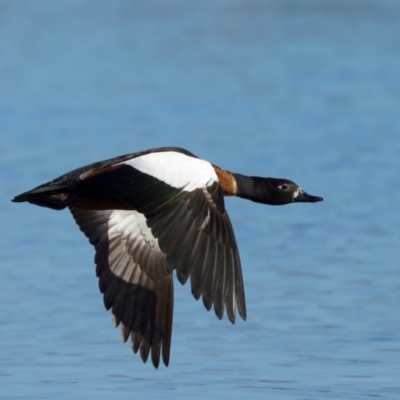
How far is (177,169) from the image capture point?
764 centimetres

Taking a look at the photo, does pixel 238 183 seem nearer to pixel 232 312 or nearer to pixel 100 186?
pixel 100 186

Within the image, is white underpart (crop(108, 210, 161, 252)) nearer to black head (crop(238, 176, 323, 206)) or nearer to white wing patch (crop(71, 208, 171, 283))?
white wing patch (crop(71, 208, 171, 283))

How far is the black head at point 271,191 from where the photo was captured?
905 centimetres

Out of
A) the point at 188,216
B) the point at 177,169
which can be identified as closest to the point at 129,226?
the point at 177,169

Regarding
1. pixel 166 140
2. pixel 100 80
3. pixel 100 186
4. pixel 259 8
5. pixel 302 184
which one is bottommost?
pixel 100 186

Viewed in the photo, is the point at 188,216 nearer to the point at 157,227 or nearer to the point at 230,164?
the point at 157,227

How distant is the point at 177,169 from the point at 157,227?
48cm

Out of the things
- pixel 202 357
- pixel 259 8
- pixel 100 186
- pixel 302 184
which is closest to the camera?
pixel 100 186

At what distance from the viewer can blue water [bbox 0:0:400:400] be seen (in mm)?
8383

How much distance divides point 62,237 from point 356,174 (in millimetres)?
3975

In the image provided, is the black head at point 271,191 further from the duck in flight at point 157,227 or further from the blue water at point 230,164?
the blue water at point 230,164

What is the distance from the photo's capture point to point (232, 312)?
7145 millimetres

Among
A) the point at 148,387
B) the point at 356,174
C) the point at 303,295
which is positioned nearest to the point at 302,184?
Result: the point at 356,174

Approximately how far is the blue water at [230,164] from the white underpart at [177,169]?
1.40 m
